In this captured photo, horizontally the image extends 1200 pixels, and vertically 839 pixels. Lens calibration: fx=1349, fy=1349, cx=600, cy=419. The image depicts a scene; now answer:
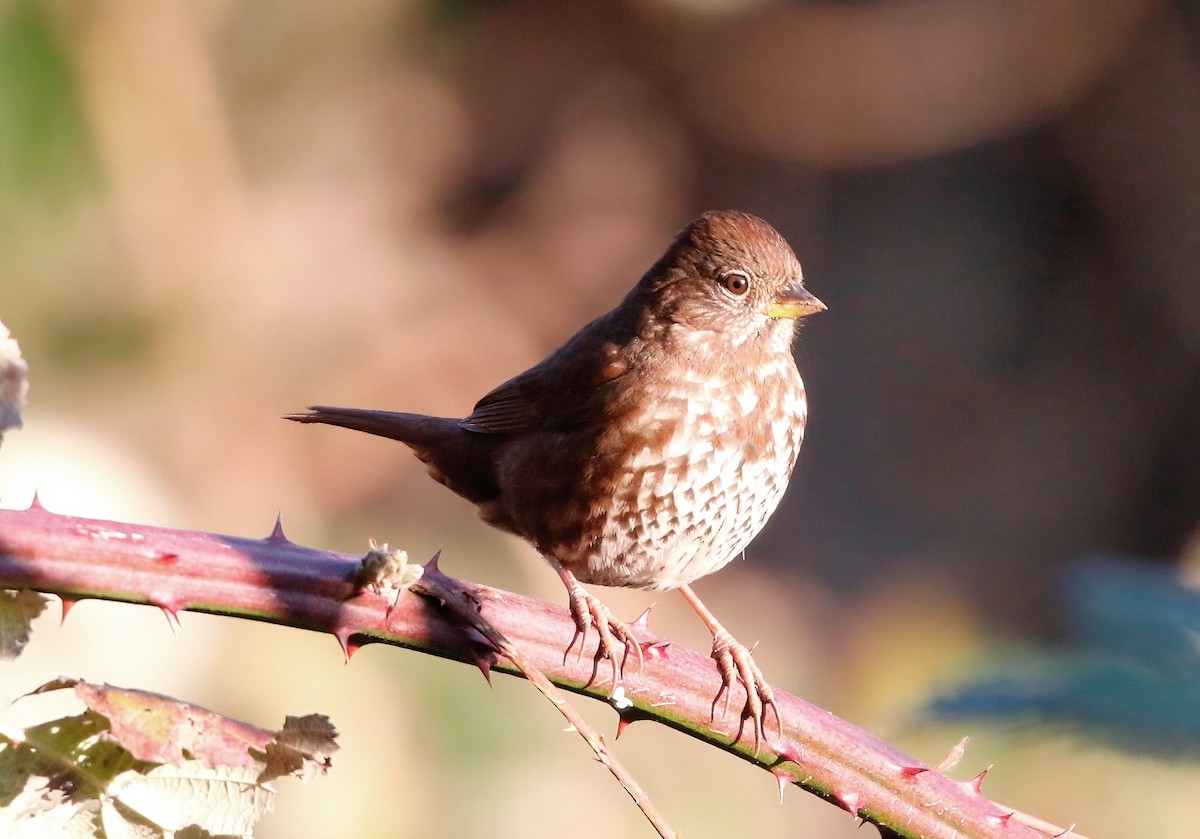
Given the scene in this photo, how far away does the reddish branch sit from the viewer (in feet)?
4.83

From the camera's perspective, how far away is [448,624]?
173cm

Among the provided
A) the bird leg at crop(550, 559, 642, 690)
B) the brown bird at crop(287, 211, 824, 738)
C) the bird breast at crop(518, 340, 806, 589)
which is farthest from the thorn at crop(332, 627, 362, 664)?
the bird breast at crop(518, 340, 806, 589)

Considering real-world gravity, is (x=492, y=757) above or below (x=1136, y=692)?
below

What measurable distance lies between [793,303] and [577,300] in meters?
5.01

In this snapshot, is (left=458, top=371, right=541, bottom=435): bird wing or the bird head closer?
the bird head

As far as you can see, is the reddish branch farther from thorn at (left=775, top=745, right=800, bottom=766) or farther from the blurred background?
the blurred background

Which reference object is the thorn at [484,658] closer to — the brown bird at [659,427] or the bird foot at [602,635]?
the bird foot at [602,635]

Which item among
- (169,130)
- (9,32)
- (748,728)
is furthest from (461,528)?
(748,728)

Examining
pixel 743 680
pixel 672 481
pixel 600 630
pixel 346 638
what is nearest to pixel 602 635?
pixel 600 630

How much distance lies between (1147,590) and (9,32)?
5356mm

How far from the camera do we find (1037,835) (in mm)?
1857

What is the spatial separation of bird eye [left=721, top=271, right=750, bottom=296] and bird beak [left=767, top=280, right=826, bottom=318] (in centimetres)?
8

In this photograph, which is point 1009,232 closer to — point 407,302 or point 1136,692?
point 407,302

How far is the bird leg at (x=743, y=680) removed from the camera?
6.28 feet
